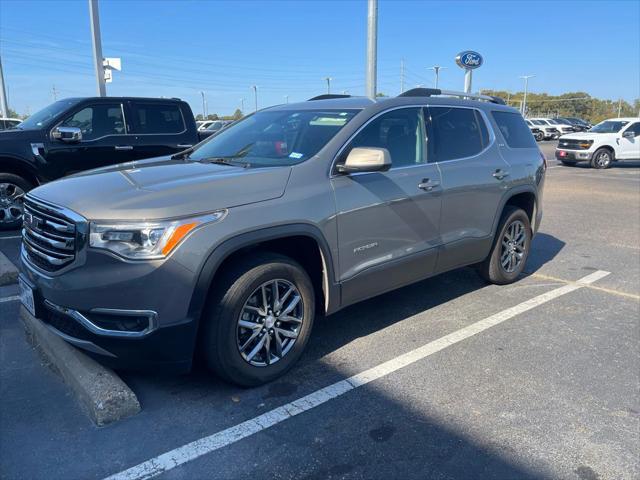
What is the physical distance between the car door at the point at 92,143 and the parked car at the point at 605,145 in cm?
1744

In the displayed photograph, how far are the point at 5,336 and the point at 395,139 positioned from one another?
3.46m

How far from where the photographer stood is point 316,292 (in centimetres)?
374

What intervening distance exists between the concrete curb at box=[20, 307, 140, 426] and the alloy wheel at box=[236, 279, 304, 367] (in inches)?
28.7

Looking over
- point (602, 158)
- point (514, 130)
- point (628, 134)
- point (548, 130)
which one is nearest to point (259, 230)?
point (514, 130)

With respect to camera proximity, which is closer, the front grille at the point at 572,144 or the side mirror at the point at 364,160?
the side mirror at the point at 364,160

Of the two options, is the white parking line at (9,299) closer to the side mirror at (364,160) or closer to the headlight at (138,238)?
the headlight at (138,238)

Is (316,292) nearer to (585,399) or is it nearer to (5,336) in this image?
(585,399)

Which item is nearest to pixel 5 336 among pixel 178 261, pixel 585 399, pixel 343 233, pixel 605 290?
pixel 178 261

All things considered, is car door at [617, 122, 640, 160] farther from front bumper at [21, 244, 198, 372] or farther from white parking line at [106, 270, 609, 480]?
front bumper at [21, 244, 198, 372]

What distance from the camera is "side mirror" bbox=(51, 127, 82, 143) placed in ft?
23.5

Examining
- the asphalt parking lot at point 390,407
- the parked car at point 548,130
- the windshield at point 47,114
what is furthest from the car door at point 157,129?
the parked car at point 548,130

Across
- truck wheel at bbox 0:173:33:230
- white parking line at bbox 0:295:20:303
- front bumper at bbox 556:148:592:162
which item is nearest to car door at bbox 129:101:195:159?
truck wheel at bbox 0:173:33:230

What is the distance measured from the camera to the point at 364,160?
11.5ft

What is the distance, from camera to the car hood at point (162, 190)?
287cm
